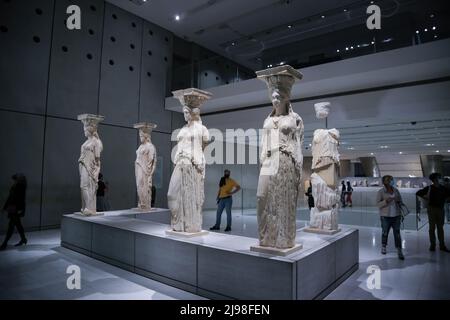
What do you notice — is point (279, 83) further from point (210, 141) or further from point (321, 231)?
point (210, 141)

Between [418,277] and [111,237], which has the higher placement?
[111,237]

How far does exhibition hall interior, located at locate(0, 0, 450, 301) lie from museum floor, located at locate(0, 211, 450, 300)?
3 cm

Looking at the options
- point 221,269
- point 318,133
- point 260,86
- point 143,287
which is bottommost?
point 143,287

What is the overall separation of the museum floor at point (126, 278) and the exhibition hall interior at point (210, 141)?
0.03 m

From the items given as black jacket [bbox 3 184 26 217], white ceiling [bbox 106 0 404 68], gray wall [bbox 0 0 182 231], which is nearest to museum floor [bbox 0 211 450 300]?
black jacket [bbox 3 184 26 217]

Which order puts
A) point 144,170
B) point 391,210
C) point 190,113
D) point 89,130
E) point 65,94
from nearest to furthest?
point 190,113 < point 391,210 < point 89,130 < point 144,170 < point 65,94

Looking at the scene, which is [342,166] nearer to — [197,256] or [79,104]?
[79,104]

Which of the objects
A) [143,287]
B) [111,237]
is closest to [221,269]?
[143,287]

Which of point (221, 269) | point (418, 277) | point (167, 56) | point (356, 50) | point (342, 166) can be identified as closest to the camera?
point (221, 269)

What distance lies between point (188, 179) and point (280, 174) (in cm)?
155

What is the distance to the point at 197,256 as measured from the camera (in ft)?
12.3

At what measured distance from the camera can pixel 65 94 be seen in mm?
8477

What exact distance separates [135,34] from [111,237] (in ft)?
25.6

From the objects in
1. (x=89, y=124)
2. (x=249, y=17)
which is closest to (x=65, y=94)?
(x=89, y=124)
